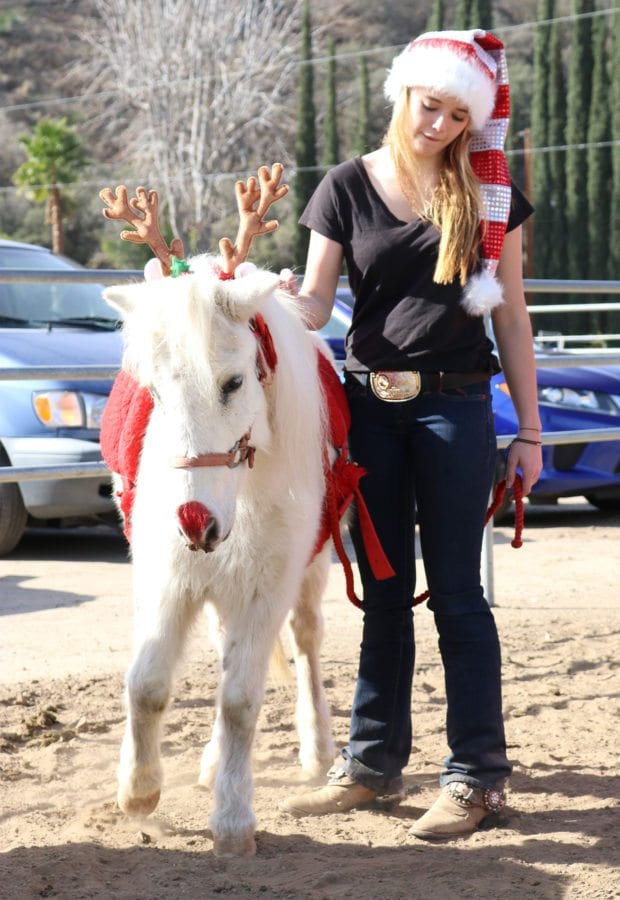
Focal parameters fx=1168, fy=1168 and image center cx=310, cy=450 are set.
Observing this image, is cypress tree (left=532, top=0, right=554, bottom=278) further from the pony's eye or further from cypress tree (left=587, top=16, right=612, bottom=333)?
the pony's eye

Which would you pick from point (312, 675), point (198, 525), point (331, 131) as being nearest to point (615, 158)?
point (331, 131)

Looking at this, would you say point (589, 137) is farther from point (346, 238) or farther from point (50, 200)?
point (346, 238)

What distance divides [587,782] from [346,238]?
1889 millimetres

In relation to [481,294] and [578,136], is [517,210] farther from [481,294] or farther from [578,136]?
[578,136]

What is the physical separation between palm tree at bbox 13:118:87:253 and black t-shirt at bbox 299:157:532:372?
114 ft

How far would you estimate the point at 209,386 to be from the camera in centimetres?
277

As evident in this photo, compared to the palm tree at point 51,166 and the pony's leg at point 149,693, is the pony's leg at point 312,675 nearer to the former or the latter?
the pony's leg at point 149,693

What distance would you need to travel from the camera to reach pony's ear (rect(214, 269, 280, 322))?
111 inches

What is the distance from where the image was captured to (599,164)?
125ft

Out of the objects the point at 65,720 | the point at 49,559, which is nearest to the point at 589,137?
the point at 49,559

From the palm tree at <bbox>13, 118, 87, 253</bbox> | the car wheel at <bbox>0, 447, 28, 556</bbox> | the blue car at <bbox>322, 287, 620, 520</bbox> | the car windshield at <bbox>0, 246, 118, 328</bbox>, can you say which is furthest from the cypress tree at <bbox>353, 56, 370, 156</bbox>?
the car wheel at <bbox>0, 447, 28, 556</bbox>

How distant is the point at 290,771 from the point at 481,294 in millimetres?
1754

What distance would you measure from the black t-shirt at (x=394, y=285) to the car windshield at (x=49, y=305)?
4198 mm

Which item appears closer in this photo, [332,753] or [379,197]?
[379,197]
